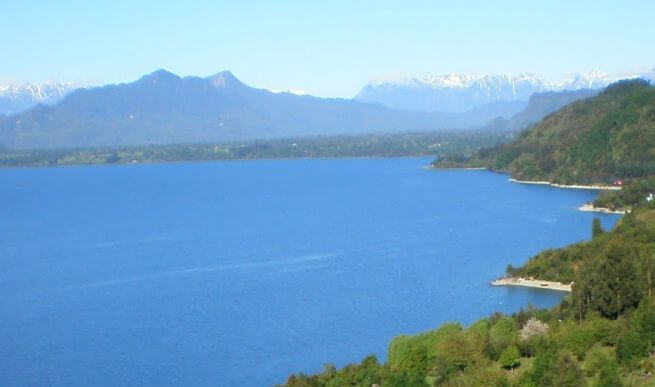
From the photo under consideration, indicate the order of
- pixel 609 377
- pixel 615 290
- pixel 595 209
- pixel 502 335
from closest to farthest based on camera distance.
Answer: pixel 609 377, pixel 502 335, pixel 615 290, pixel 595 209

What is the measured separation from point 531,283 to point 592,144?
3580cm

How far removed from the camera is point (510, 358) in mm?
18891

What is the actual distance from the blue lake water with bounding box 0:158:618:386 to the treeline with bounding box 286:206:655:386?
14.0 feet

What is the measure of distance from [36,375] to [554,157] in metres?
50.0

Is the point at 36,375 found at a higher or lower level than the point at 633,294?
lower

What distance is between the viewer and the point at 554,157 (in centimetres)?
6881

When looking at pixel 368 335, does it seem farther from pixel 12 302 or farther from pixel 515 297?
pixel 12 302

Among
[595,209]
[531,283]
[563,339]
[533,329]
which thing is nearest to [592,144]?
[595,209]

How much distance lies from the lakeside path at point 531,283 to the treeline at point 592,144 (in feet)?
92.7

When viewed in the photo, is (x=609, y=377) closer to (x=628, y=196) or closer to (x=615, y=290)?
(x=615, y=290)

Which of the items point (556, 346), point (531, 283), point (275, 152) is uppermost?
point (275, 152)

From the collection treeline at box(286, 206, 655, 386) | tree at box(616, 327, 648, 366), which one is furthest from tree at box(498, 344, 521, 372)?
tree at box(616, 327, 648, 366)

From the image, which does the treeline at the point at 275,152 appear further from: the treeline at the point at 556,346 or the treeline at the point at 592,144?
the treeline at the point at 556,346

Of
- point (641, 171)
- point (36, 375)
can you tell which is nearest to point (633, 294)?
point (36, 375)
